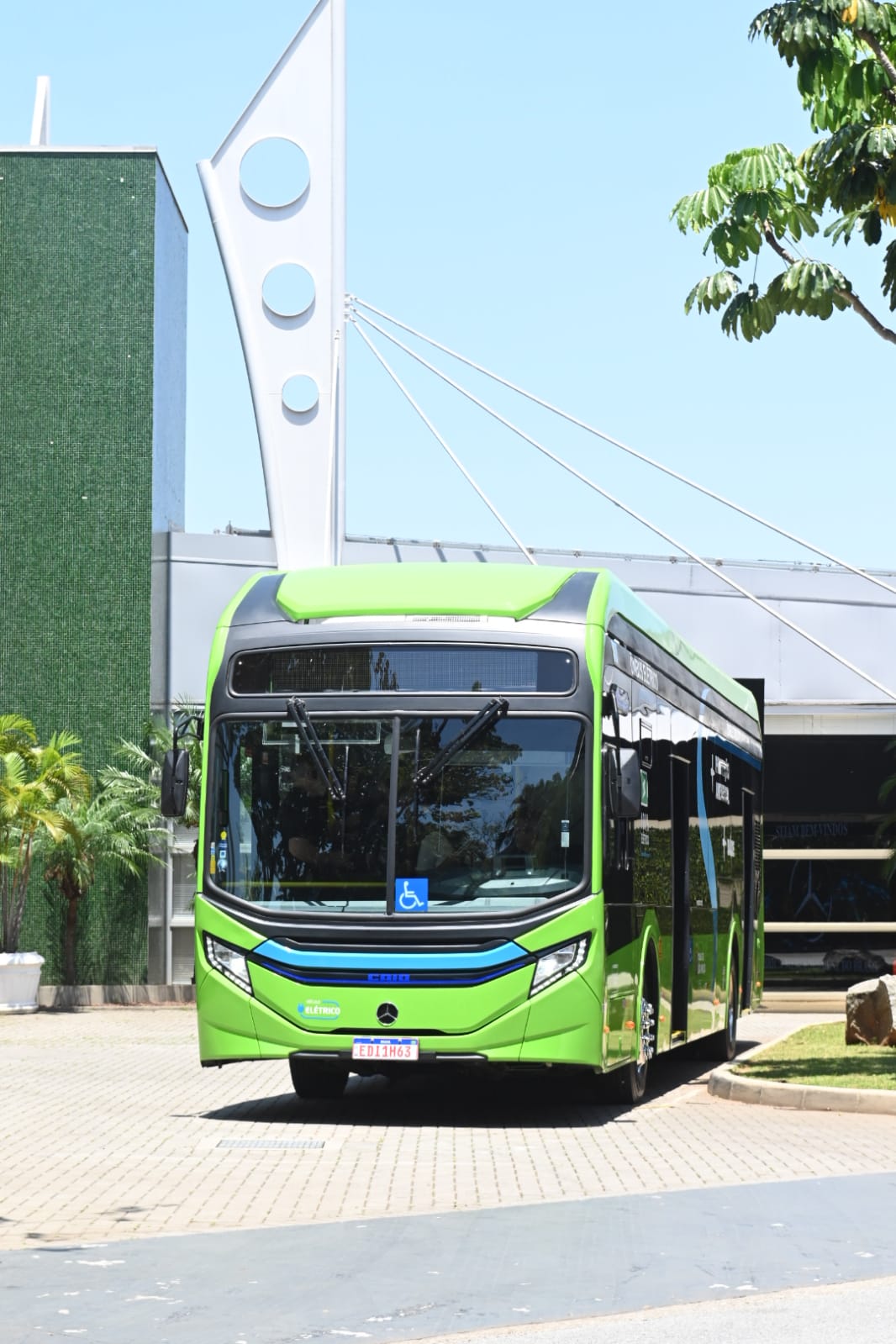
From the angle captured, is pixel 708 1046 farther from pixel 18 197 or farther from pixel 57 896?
pixel 18 197

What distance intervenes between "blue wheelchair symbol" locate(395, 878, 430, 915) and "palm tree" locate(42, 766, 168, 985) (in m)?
16.8

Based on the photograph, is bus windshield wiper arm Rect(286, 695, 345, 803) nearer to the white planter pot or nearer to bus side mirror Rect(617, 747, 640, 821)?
bus side mirror Rect(617, 747, 640, 821)

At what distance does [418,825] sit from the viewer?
1321 cm

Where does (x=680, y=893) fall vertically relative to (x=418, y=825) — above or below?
below

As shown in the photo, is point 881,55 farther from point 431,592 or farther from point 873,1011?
point 873,1011

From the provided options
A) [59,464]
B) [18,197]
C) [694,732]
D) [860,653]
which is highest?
[18,197]

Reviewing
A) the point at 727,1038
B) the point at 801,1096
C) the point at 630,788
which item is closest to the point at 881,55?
the point at 630,788

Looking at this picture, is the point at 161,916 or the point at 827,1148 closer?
the point at 827,1148

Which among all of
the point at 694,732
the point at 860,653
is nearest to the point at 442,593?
the point at 694,732

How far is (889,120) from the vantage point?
1584 cm

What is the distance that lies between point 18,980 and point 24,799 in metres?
2.47

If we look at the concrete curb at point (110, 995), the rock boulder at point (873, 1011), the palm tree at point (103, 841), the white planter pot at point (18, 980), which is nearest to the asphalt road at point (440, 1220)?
the rock boulder at point (873, 1011)

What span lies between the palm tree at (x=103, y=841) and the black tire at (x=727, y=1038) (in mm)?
11800

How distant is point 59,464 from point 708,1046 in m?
15.7
